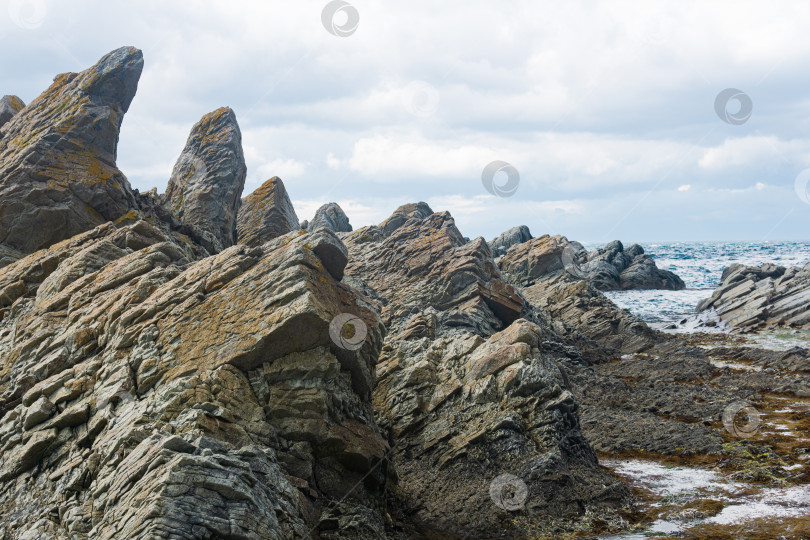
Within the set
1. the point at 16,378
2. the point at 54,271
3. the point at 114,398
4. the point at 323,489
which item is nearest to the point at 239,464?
the point at 323,489

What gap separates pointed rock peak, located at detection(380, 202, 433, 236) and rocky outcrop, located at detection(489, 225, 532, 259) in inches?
1800


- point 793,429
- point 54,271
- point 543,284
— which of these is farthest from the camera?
point 543,284

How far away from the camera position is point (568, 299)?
68.3 meters

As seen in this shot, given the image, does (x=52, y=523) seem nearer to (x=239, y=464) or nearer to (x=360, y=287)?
(x=239, y=464)

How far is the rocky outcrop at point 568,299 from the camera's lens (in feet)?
199

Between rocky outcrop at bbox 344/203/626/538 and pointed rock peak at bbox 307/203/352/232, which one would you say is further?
pointed rock peak at bbox 307/203/352/232

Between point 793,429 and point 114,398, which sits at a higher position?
point 114,398

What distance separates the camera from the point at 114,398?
602 inches

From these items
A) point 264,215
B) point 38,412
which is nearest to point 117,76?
point 264,215

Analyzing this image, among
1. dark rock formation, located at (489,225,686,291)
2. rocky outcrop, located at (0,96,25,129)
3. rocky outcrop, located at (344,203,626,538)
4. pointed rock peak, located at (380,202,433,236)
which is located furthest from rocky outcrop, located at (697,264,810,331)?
rocky outcrop, located at (0,96,25,129)

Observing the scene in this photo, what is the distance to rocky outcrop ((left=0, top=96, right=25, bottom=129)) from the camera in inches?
1698

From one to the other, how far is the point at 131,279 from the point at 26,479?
342 inches

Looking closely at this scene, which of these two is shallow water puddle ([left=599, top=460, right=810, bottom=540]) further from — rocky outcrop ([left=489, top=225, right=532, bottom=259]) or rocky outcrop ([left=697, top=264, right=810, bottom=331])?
rocky outcrop ([left=489, top=225, right=532, bottom=259])

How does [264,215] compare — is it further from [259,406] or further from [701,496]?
[701,496]
